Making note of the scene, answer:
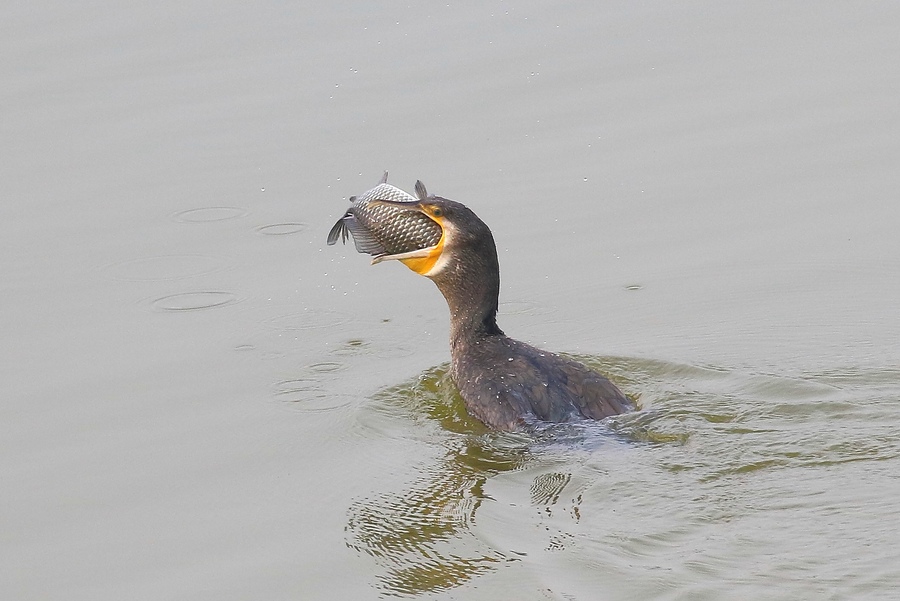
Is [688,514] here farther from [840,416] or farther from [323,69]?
[323,69]

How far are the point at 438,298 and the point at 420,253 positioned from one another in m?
1.23

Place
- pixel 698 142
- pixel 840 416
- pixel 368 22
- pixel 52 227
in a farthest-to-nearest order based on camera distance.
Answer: pixel 368 22
pixel 698 142
pixel 52 227
pixel 840 416

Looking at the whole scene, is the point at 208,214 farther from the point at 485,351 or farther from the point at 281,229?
the point at 485,351

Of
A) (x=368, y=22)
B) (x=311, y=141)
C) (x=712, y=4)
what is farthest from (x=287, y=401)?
(x=712, y=4)

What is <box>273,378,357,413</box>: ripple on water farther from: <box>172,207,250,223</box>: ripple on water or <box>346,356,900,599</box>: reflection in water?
<box>172,207,250,223</box>: ripple on water

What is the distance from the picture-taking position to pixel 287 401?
7859 mm

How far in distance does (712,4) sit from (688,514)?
7.58 meters

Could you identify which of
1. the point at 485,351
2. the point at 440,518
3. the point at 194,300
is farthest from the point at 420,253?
the point at 440,518

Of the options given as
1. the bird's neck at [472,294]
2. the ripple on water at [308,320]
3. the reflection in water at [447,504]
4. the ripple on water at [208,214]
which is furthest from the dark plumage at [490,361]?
the ripple on water at [208,214]

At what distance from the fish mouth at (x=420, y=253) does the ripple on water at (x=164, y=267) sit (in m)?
1.76

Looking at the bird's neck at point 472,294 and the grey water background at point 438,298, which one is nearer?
the grey water background at point 438,298

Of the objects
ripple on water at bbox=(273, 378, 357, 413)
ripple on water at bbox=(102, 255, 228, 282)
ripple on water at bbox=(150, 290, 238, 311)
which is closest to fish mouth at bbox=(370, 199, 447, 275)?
ripple on water at bbox=(273, 378, 357, 413)

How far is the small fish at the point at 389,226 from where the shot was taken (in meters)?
7.94

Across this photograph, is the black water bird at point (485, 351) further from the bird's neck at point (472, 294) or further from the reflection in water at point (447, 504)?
the reflection in water at point (447, 504)
